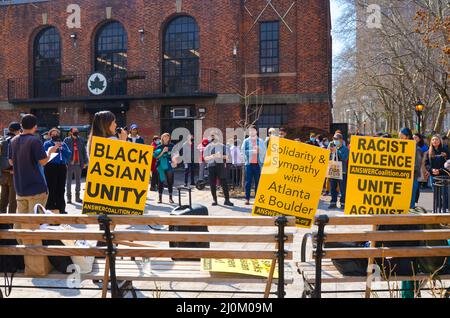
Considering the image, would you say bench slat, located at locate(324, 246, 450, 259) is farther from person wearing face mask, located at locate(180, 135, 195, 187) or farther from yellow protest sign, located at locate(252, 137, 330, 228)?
person wearing face mask, located at locate(180, 135, 195, 187)

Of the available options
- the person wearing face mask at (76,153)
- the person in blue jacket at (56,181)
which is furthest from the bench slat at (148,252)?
the person wearing face mask at (76,153)

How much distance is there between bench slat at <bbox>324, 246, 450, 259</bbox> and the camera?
3.81 metres

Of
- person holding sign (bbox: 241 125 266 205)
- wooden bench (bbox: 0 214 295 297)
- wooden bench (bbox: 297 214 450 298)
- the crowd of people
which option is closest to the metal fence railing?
the crowd of people

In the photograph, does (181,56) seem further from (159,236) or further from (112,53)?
(159,236)

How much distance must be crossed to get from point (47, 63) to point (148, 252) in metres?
26.2

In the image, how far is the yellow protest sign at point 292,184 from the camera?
457 cm

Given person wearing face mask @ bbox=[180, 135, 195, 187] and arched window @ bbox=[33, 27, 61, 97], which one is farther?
arched window @ bbox=[33, 27, 61, 97]

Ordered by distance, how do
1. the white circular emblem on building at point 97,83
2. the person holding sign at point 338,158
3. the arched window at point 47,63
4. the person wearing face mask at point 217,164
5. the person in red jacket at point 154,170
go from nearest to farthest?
the person holding sign at point 338,158, the person wearing face mask at point 217,164, the person in red jacket at point 154,170, the white circular emblem on building at point 97,83, the arched window at point 47,63

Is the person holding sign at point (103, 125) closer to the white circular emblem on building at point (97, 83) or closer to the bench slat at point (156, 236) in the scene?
the bench slat at point (156, 236)

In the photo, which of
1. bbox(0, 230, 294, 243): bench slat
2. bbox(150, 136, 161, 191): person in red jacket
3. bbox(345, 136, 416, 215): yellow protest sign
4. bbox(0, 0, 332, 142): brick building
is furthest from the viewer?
bbox(0, 0, 332, 142): brick building

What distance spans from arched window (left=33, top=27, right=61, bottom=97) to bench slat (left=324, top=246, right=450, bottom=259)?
2588 cm

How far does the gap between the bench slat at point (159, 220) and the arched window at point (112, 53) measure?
2245 cm

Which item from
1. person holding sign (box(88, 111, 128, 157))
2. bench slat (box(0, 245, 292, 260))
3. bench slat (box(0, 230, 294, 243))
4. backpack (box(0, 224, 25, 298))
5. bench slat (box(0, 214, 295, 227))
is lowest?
backpack (box(0, 224, 25, 298))
